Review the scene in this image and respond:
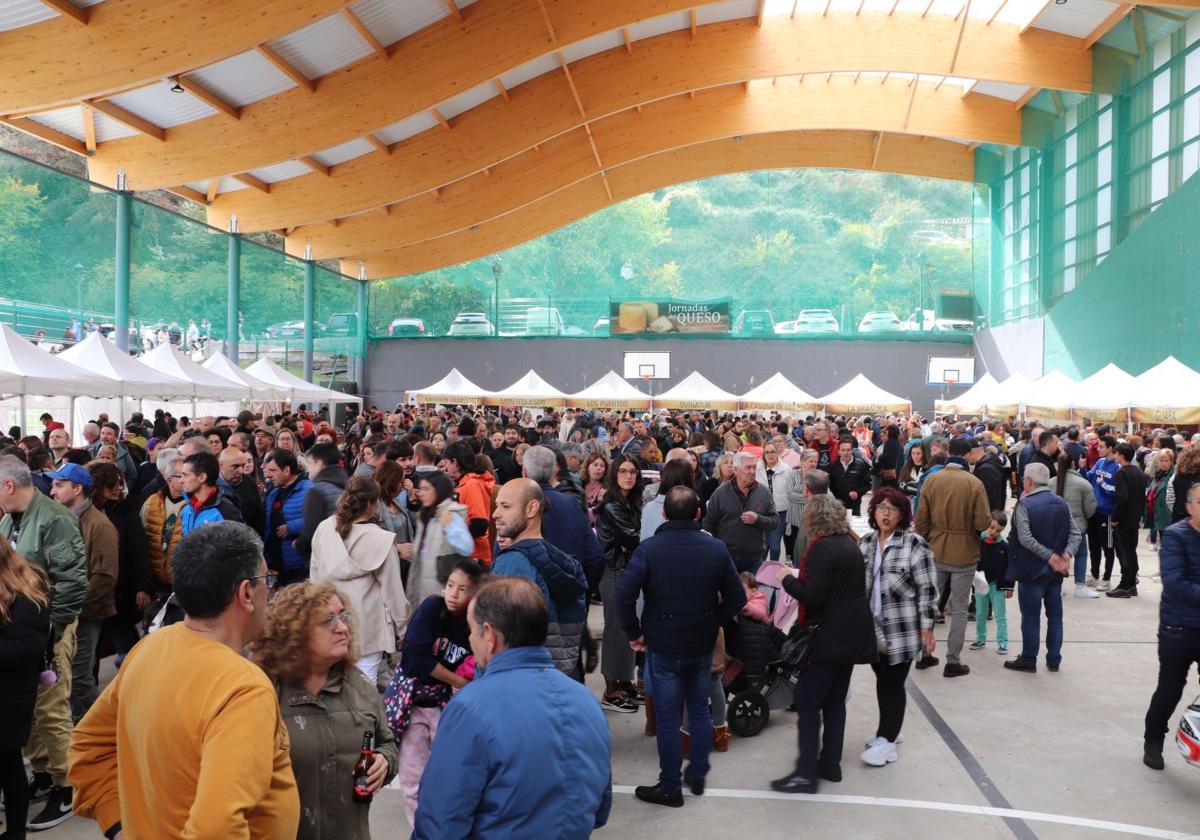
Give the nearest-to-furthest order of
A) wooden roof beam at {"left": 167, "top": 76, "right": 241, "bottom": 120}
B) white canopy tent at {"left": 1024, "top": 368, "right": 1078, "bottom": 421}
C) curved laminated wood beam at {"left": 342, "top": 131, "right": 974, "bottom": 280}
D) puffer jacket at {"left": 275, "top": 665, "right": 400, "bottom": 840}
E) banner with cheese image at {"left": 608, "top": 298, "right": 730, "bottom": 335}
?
puffer jacket at {"left": 275, "top": 665, "right": 400, "bottom": 840}
wooden roof beam at {"left": 167, "top": 76, "right": 241, "bottom": 120}
white canopy tent at {"left": 1024, "top": 368, "right": 1078, "bottom": 421}
curved laminated wood beam at {"left": 342, "top": 131, "right": 974, "bottom": 280}
banner with cheese image at {"left": 608, "top": 298, "right": 730, "bottom": 335}

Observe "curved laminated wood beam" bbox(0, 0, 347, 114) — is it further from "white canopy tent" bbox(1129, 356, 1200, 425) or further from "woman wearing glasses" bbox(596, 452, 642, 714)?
"white canopy tent" bbox(1129, 356, 1200, 425)

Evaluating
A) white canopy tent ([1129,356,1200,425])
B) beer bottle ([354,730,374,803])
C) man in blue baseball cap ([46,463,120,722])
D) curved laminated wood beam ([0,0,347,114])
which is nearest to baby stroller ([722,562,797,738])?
man in blue baseball cap ([46,463,120,722])

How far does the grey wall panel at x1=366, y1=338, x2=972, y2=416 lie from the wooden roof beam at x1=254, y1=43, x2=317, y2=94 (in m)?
19.9

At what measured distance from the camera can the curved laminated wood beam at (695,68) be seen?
23.7 metres

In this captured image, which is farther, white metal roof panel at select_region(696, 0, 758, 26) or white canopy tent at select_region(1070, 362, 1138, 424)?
white metal roof panel at select_region(696, 0, 758, 26)

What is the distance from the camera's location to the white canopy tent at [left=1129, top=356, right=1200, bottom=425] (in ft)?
55.6

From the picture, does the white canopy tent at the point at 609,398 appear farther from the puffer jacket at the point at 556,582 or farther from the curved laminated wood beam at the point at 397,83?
the puffer jacket at the point at 556,582

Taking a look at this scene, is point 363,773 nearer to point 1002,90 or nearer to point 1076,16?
point 1076,16

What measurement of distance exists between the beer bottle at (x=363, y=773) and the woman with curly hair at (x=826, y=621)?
9.48 ft

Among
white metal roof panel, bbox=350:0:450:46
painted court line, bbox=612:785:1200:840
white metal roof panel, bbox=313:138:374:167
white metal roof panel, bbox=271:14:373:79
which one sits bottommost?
painted court line, bbox=612:785:1200:840

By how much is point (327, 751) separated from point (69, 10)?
48.2 ft

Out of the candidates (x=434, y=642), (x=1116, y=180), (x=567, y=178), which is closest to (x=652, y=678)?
(x=434, y=642)

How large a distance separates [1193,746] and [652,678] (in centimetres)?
263

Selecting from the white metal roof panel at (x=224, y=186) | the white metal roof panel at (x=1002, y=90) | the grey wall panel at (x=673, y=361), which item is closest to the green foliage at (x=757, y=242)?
the grey wall panel at (x=673, y=361)
